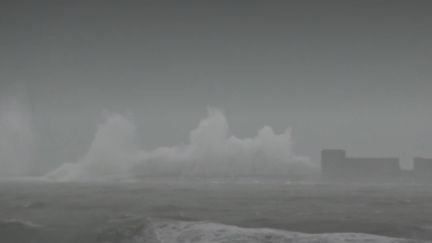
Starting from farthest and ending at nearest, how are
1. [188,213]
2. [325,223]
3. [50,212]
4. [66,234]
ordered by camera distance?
1. [50,212]
2. [188,213]
3. [325,223]
4. [66,234]

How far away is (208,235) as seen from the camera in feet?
115

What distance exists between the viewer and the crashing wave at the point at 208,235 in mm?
33281

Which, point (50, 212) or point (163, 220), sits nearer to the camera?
point (163, 220)

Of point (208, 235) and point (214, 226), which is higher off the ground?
point (214, 226)

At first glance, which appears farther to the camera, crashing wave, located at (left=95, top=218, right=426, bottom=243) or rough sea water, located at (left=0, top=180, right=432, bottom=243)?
rough sea water, located at (left=0, top=180, right=432, bottom=243)

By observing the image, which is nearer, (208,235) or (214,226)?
(208,235)

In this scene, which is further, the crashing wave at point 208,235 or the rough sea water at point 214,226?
the rough sea water at point 214,226

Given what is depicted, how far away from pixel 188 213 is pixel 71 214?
1206 cm

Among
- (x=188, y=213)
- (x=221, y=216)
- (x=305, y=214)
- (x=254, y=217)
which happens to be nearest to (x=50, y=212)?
(x=188, y=213)

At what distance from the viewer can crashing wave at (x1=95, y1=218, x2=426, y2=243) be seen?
1310 inches

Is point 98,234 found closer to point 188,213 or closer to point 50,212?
point 188,213

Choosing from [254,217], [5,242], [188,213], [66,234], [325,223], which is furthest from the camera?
[188,213]

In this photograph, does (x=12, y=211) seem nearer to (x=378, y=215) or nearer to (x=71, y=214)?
(x=71, y=214)

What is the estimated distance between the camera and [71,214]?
5159cm
